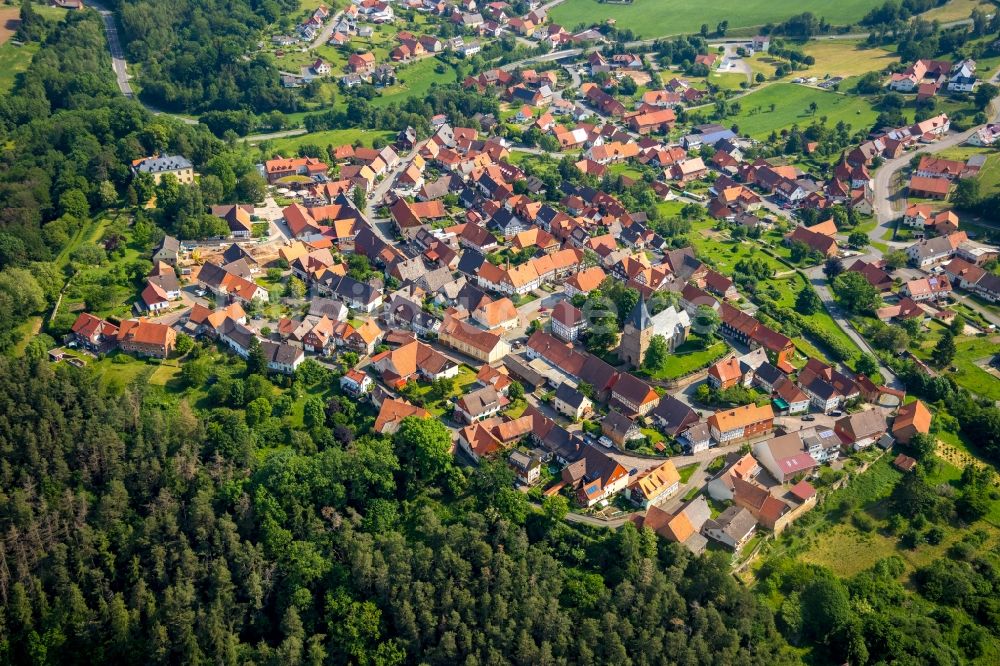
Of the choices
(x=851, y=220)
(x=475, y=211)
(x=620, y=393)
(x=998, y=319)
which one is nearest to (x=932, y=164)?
(x=851, y=220)

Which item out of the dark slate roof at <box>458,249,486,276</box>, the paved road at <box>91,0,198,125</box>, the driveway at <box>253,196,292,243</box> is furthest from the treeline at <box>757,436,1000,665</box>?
the paved road at <box>91,0,198,125</box>

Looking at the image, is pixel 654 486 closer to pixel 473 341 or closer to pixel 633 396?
pixel 633 396

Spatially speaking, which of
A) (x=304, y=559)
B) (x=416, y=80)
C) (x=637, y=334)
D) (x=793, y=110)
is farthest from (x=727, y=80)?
(x=304, y=559)

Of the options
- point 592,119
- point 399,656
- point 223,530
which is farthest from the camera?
point 592,119

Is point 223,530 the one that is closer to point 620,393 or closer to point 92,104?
point 620,393

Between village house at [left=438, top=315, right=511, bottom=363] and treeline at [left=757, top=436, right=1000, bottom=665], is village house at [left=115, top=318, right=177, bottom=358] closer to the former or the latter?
village house at [left=438, top=315, right=511, bottom=363]

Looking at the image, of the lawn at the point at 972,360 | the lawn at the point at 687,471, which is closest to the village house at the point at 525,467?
the lawn at the point at 687,471

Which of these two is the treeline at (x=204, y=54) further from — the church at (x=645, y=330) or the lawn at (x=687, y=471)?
the lawn at (x=687, y=471)
